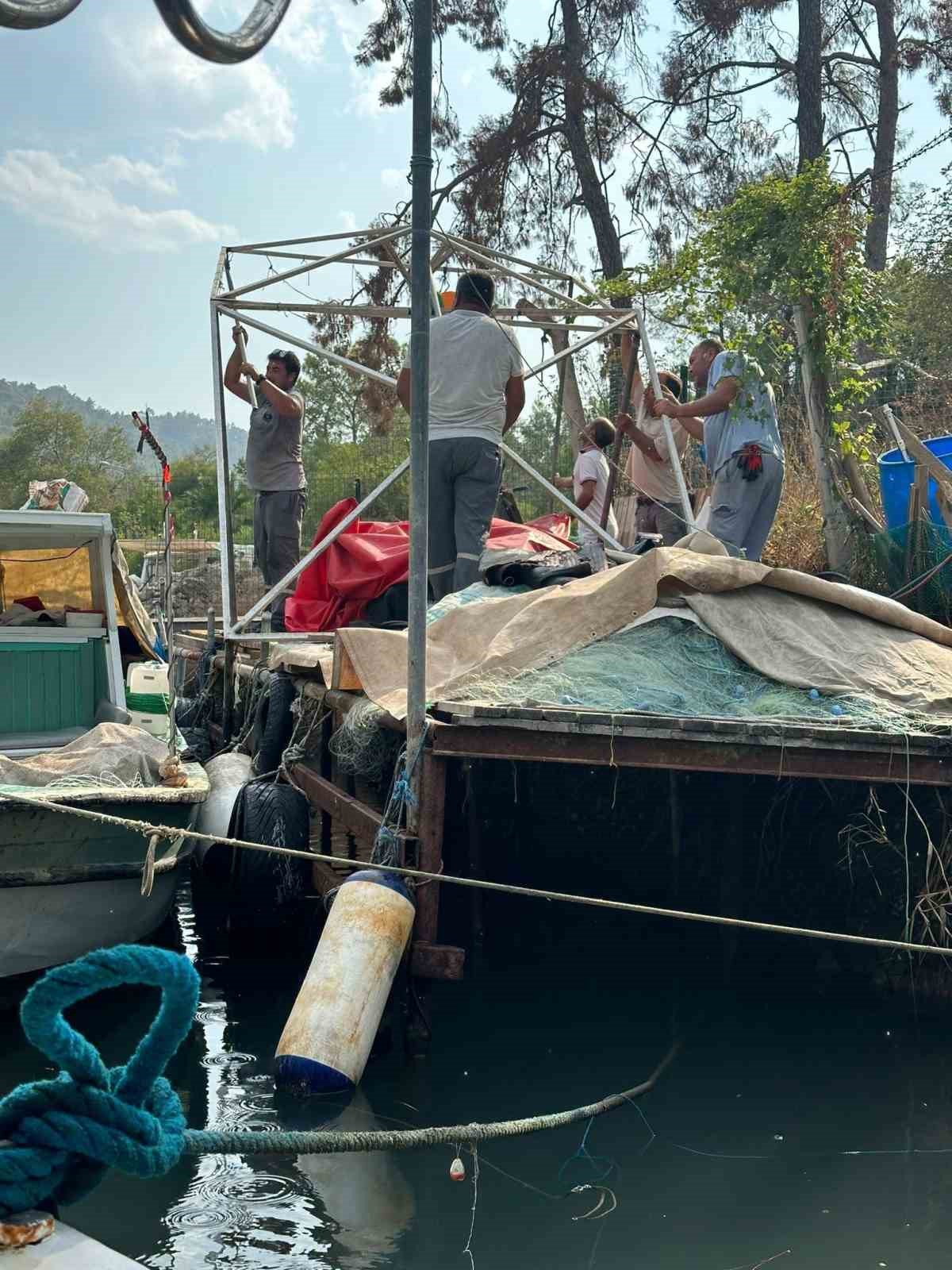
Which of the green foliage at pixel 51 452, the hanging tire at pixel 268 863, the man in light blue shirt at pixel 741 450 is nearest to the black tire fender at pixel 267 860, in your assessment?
the hanging tire at pixel 268 863

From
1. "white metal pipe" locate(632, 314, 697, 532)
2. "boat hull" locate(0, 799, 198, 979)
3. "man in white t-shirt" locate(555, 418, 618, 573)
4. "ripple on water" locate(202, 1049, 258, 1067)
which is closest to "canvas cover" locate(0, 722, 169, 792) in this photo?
"boat hull" locate(0, 799, 198, 979)

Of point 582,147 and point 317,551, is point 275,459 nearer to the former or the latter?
point 317,551

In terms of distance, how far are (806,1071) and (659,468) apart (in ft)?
17.6

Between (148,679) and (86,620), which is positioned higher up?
(86,620)

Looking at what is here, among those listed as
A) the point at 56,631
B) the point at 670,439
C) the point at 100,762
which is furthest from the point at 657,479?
the point at 100,762

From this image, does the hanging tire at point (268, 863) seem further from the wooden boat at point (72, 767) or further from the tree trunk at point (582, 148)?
the tree trunk at point (582, 148)

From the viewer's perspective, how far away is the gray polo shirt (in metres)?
9.67

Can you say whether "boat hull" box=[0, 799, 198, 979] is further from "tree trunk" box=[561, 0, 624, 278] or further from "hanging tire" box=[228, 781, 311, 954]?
"tree trunk" box=[561, 0, 624, 278]

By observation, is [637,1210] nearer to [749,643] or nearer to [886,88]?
[749,643]

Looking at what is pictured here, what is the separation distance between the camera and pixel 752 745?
17.0 feet

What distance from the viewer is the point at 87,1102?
2102 millimetres

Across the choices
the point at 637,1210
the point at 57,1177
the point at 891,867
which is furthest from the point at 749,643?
the point at 57,1177

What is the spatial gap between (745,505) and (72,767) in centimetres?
421

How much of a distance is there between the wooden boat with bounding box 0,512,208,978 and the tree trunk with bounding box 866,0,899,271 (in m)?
12.9
